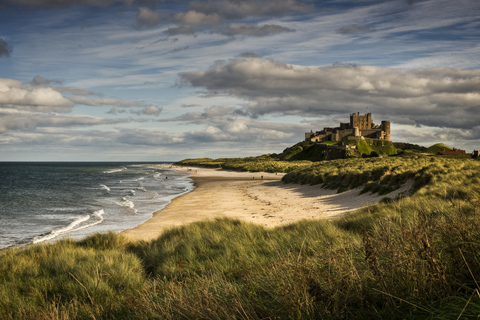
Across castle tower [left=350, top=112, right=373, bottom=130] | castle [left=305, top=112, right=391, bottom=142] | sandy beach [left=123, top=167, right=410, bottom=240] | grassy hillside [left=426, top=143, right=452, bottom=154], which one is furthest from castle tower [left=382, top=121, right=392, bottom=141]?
sandy beach [left=123, top=167, right=410, bottom=240]

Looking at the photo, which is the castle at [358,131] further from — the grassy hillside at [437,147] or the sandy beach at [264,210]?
the sandy beach at [264,210]

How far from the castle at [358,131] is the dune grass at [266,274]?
11440 centimetres

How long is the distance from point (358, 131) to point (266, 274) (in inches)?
4911

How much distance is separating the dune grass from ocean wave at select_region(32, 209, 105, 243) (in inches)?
234

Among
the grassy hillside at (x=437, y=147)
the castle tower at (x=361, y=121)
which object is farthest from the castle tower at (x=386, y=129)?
the grassy hillside at (x=437, y=147)

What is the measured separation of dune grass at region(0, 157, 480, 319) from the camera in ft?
10.5

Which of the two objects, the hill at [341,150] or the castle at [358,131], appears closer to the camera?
the hill at [341,150]

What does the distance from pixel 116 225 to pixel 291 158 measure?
9994cm

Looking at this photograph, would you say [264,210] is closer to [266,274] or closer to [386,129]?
[266,274]

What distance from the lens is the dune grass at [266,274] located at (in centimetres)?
321

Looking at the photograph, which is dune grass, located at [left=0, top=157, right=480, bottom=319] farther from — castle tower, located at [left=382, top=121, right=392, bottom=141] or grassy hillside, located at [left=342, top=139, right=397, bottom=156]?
castle tower, located at [left=382, top=121, right=392, bottom=141]

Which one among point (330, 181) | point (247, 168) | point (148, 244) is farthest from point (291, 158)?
point (148, 244)

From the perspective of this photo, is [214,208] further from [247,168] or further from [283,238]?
[247,168]

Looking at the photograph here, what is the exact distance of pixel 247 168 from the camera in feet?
278
